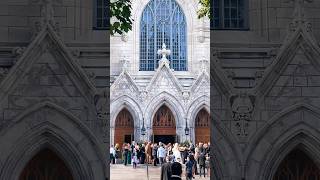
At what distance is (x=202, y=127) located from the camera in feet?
79.7

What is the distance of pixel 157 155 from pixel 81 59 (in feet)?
30.2

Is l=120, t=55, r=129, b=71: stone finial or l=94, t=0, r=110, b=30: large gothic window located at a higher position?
l=120, t=55, r=129, b=71: stone finial

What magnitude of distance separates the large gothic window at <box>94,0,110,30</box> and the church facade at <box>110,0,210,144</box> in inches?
610

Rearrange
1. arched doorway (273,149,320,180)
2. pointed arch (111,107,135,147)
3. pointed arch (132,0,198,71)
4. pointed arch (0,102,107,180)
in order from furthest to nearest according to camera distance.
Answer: pointed arch (132,0,198,71), pointed arch (111,107,135,147), arched doorway (273,149,320,180), pointed arch (0,102,107,180)

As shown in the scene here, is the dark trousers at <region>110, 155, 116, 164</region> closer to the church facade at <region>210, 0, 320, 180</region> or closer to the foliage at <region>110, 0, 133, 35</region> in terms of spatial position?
the foliage at <region>110, 0, 133, 35</region>

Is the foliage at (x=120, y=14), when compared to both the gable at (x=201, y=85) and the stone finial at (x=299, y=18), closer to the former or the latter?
the stone finial at (x=299, y=18)

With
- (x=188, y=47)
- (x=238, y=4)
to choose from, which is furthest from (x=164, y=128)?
(x=238, y=4)

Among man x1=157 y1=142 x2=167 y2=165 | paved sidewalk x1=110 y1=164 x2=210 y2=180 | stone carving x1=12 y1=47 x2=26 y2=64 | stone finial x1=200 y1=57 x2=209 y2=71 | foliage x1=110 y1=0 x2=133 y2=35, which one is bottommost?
paved sidewalk x1=110 y1=164 x2=210 y2=180

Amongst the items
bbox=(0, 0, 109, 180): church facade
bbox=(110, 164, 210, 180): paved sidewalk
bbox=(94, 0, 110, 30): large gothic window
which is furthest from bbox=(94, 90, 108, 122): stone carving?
bbox=(110, 164, 210, 180): paved sidewalk

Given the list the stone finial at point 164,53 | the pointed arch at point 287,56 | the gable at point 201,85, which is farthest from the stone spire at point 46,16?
the gable at point 201,85

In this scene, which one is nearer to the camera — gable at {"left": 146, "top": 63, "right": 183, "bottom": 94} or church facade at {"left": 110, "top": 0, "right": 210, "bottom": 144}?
church facade at {"left": 110, "top": 0, "right": 210, "bottom": 144}

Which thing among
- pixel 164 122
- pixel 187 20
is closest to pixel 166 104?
pixel 164 122

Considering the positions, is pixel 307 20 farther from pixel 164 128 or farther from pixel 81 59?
pixel 164 128

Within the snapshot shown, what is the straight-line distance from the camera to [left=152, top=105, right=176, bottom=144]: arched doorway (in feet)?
79.2
